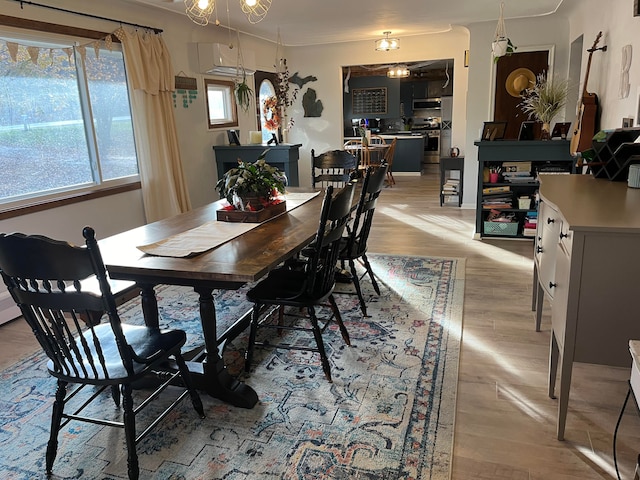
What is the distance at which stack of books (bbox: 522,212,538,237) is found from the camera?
465 cm

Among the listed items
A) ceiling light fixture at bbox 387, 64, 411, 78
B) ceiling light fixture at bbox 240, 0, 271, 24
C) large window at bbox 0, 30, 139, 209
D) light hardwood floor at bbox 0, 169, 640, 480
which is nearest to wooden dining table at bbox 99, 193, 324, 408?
Result: light hardwood floor at bbox 0, 169, 640, 480

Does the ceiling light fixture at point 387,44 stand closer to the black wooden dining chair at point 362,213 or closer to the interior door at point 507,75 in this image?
the interior door at point 507,75

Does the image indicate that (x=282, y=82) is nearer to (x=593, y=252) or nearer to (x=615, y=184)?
(x=615, y=184)

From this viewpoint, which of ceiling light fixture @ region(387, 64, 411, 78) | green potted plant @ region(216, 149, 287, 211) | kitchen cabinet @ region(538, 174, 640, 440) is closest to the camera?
kitchen cabinet @ region(538, 174, 640, 440)

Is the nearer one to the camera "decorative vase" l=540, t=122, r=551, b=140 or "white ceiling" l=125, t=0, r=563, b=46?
"decorative vase" l=540, t=122, r=551, b=140

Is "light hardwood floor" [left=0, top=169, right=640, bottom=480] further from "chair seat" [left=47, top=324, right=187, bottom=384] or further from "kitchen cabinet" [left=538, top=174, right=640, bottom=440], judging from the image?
A: "chair seat" [left=47, top=324, right=187, bottom=384]

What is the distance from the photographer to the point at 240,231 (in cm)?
247

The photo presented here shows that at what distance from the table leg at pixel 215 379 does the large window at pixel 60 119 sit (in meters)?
2.20

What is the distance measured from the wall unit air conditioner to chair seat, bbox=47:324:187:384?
410cm

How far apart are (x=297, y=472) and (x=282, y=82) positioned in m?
6.84

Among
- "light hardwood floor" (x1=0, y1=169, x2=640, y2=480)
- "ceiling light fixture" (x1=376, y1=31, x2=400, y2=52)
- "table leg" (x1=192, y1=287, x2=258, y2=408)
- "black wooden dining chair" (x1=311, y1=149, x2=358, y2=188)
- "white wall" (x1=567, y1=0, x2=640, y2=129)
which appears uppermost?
"ceiling light fixture" (x1=376, y1=31, x2=400, y2=52)

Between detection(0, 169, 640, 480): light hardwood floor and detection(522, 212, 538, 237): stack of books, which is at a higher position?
detection(522, 212, 538, 237): stack of books

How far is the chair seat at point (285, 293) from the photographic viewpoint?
235 cm

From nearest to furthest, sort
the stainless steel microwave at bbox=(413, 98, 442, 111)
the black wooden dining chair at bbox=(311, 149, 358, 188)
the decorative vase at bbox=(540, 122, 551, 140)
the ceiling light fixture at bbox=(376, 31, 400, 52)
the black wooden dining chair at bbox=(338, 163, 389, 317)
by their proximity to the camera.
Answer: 1. the black wooden dining chair at bbox=(338, 163, 389, 317)
2. the black wooden dining chair at bbox=(311, 149, 358, 188)
3. the decorative vase at bbox=(540, 122, 551, 140)
4. the ceiling light fixture at bbox=(376, 31, 400, 52)
5. the stainless steel microwave at bbox=(413, 98, 442, 111)
